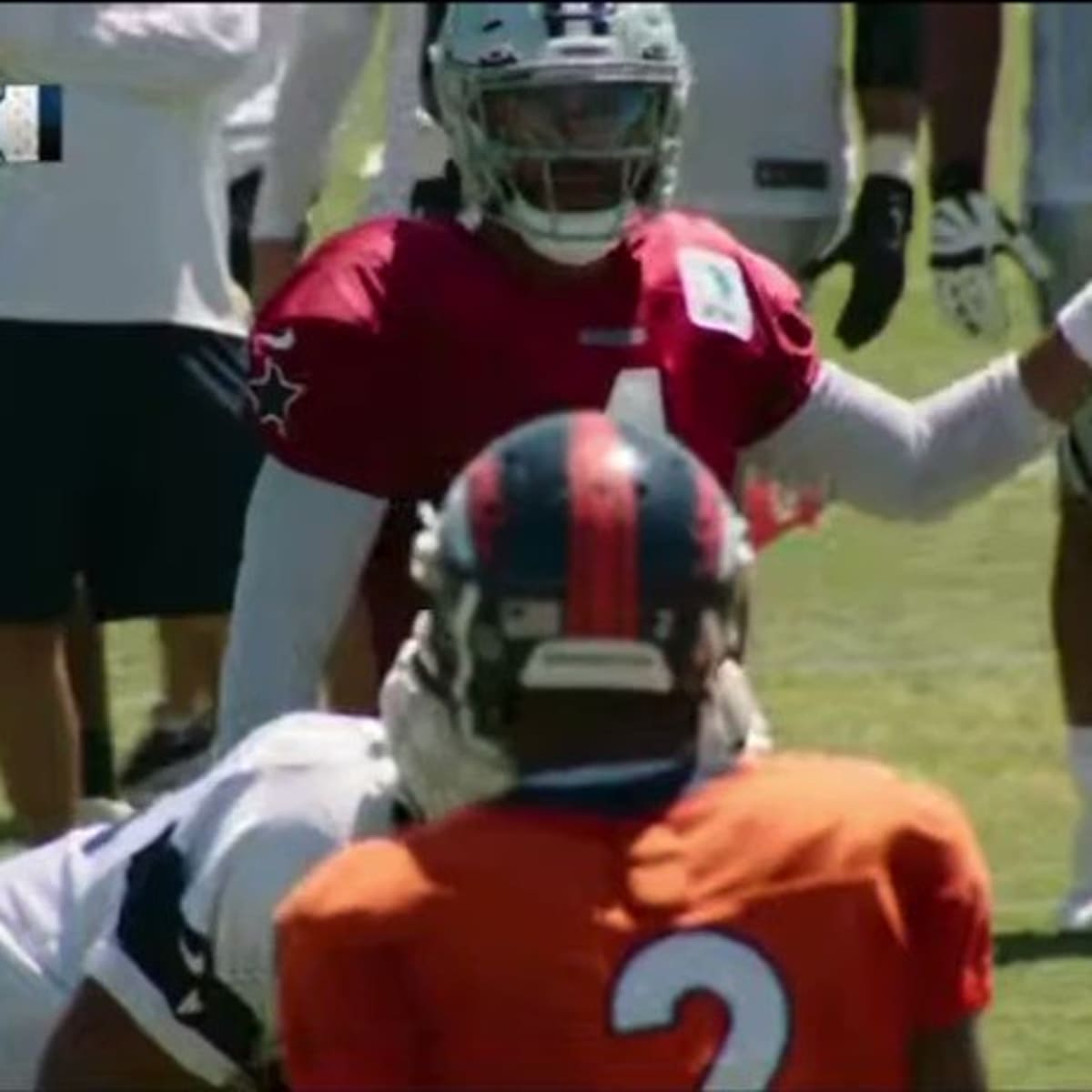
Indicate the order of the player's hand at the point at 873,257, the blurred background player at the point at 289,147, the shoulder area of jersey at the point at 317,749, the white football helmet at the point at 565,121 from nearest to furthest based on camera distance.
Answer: the shoulder area of jersey at the point at 317,749 < the white football helmet at the point at 565,121 < the player's hand at the point at 873,257 < the blurred background player at the point at 289,147

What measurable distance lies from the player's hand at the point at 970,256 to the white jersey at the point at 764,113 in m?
0.35

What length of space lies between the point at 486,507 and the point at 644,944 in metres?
0.30

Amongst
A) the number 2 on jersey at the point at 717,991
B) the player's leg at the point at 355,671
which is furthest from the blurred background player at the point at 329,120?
the number 2 on jersey at the point at 717,991

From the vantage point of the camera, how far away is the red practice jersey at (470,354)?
484 cm

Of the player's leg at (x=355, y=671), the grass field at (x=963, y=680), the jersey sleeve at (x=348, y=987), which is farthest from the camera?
the grass field at (x=963, y=680)

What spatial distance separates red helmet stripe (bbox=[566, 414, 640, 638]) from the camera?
3275mm

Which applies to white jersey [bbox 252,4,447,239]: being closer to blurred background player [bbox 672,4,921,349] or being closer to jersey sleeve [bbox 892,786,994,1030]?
blurred background player [bbox 672,4,921,349]

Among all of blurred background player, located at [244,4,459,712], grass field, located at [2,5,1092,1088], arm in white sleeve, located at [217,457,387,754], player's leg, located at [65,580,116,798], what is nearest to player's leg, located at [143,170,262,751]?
player's leg, located at [65,580,116,798]

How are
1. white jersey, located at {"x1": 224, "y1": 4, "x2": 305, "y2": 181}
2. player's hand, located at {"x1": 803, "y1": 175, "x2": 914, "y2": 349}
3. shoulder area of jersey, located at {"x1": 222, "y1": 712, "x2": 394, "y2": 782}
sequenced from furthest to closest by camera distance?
white jersey, located at {"x1": 224, "y1": 4, "x2": 305, "y2": 181} → player's hand, located at {"x1": 803, "y1": 175, "x2": 914, "y2": 349} → shoulder area of jersey, located at {"x1": 222, "y1": 712, "x2": 394, "y2": 782}

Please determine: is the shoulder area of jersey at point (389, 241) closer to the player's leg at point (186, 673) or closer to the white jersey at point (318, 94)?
the player's leg at point (186, 673)

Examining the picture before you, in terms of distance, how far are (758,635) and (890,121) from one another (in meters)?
1.18

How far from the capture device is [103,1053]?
12.1ft

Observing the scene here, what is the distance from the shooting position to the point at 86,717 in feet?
23.9

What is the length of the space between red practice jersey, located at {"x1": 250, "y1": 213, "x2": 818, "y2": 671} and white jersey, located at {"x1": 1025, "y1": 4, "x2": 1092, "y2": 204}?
2388 millimetres
